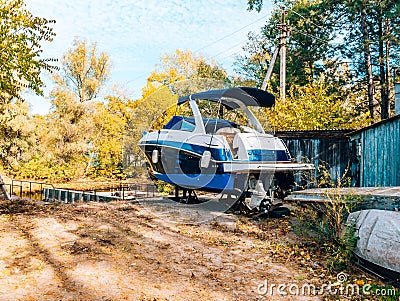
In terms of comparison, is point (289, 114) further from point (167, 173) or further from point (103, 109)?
point (103, 109)

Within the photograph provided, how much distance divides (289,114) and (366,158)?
5100 mm

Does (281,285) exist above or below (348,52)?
below

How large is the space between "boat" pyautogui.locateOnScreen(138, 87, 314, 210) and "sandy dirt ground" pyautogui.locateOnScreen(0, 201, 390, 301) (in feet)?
2.77

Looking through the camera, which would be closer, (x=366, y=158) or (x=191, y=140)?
(x=191, y=140)

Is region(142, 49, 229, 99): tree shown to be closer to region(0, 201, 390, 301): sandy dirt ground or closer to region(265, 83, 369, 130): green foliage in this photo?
region(265, 83, 369, 130): green foliage

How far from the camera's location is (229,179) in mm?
7160

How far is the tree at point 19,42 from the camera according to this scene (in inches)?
254

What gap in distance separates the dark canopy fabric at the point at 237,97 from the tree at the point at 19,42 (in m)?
3.31

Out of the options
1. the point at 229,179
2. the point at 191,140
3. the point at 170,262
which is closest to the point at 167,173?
the point at 191,140

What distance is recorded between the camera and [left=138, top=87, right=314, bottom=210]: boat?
23.6 feet

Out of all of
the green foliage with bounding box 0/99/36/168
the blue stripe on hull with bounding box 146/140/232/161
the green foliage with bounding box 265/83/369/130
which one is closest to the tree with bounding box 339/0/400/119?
the green foliage with bounding box 265/83/369/130

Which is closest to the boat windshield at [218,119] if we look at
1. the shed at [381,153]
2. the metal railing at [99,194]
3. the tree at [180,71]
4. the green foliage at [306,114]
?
the shed at [381,153]

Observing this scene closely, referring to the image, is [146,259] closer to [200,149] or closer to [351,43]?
[200,149]

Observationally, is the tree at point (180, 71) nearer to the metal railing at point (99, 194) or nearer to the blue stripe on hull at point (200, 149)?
the metal railing at point (99, 194)
